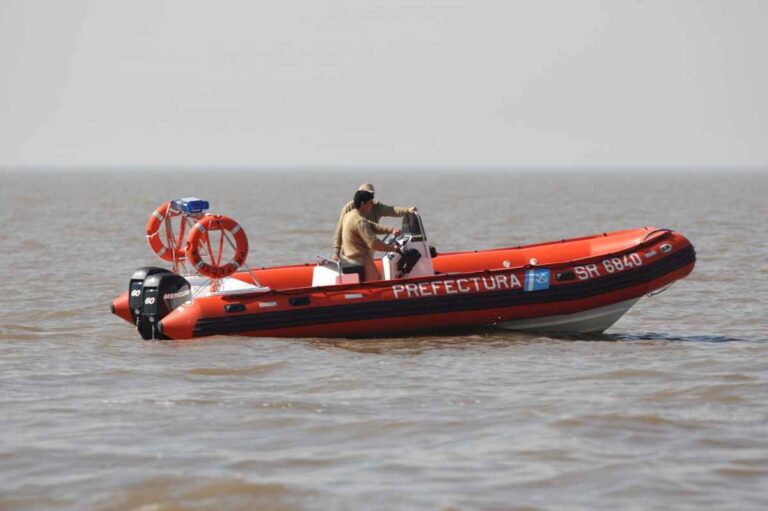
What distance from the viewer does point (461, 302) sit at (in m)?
13.4

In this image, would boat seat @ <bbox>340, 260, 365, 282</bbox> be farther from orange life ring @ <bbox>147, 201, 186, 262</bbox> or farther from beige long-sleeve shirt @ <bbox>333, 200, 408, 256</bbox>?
orange life ring @ <bbox>147, 201, 186, 262</bbox>

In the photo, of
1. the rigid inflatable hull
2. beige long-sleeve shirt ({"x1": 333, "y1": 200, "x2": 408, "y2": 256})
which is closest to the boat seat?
beige long-sleeve shirt ({"x1": 333, "y1": 200, "x2": 408, "y2": 256})

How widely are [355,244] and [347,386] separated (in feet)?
10.4

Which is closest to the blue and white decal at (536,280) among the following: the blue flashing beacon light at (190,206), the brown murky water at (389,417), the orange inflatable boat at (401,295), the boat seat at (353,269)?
the orange inflatable boat at (401,295)

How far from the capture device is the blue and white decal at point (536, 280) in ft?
44.3

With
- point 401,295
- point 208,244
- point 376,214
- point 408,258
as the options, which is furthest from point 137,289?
point 408,258

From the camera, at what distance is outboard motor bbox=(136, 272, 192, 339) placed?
43.6 ft

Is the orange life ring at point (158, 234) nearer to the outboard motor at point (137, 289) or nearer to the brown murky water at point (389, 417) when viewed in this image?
the outboard motor at point (137, 289)

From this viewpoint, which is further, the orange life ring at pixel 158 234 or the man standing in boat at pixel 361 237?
the orange life ring at pixel 158 234

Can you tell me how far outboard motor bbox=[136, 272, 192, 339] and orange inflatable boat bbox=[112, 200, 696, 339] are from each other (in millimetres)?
10

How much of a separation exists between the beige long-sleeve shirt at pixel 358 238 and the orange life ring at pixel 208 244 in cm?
109

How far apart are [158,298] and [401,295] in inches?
96.0

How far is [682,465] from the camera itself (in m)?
8.16

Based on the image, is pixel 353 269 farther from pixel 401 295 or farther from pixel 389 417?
pixel 389 417
